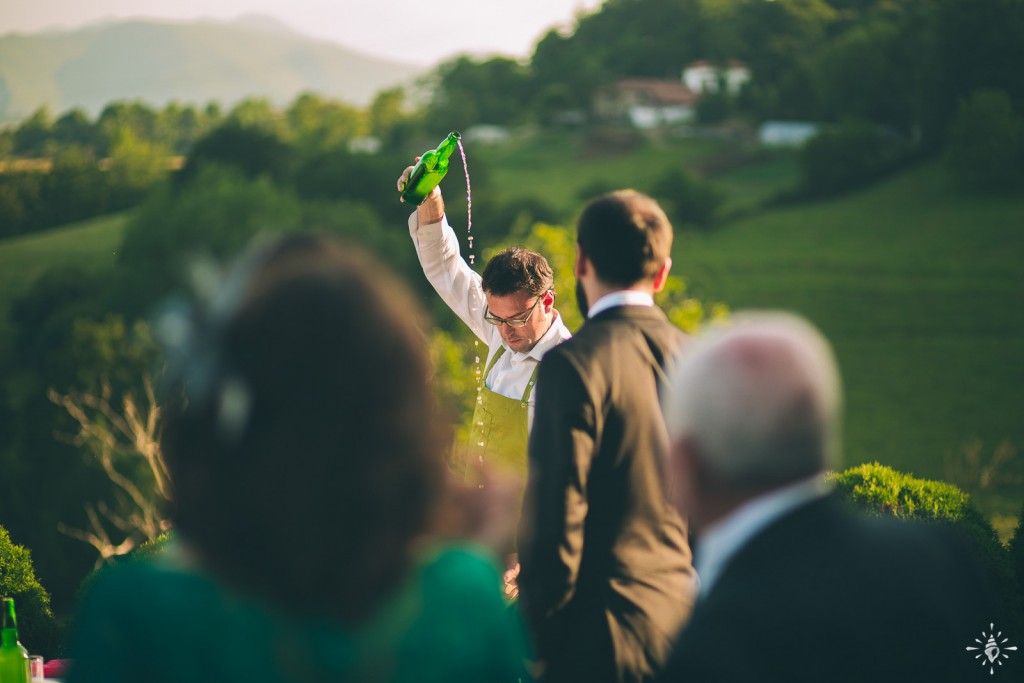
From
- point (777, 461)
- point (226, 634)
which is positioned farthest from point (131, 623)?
point (777, 461)

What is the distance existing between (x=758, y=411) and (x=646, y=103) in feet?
225

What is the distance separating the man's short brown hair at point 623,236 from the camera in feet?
9.49

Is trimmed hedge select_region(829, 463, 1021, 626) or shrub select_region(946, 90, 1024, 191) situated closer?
trimmed hedge select_region(829, 463, 1021, 626)

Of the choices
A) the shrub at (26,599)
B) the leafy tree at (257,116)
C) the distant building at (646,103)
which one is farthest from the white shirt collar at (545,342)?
the distant building at (646,103)

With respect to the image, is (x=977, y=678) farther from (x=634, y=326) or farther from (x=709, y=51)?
(x=709, y=51)

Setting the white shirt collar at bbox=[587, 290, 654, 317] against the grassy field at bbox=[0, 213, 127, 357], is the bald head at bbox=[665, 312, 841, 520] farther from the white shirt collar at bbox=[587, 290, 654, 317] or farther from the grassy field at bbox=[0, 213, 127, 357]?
the grassy field at bbox=[0, 213, 127, 357]

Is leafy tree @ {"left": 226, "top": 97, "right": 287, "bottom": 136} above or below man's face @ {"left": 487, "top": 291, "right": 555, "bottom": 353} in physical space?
below

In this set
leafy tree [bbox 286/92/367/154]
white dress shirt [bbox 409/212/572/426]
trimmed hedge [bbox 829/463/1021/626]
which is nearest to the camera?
white dress shirt [bbox 409/212/572/426]

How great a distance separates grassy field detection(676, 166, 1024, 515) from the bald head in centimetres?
3282

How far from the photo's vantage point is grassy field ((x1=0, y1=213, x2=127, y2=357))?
39875 mm

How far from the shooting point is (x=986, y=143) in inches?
1799

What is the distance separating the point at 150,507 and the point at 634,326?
28106 mm

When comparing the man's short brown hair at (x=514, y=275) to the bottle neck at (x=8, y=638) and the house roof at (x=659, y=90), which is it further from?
the house roof at (x=659, y=90)

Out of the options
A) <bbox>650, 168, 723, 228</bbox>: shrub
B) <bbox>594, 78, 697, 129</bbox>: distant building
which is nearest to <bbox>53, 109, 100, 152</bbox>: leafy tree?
<bbox>650, 168, 723, 228</bbox>: shrub
